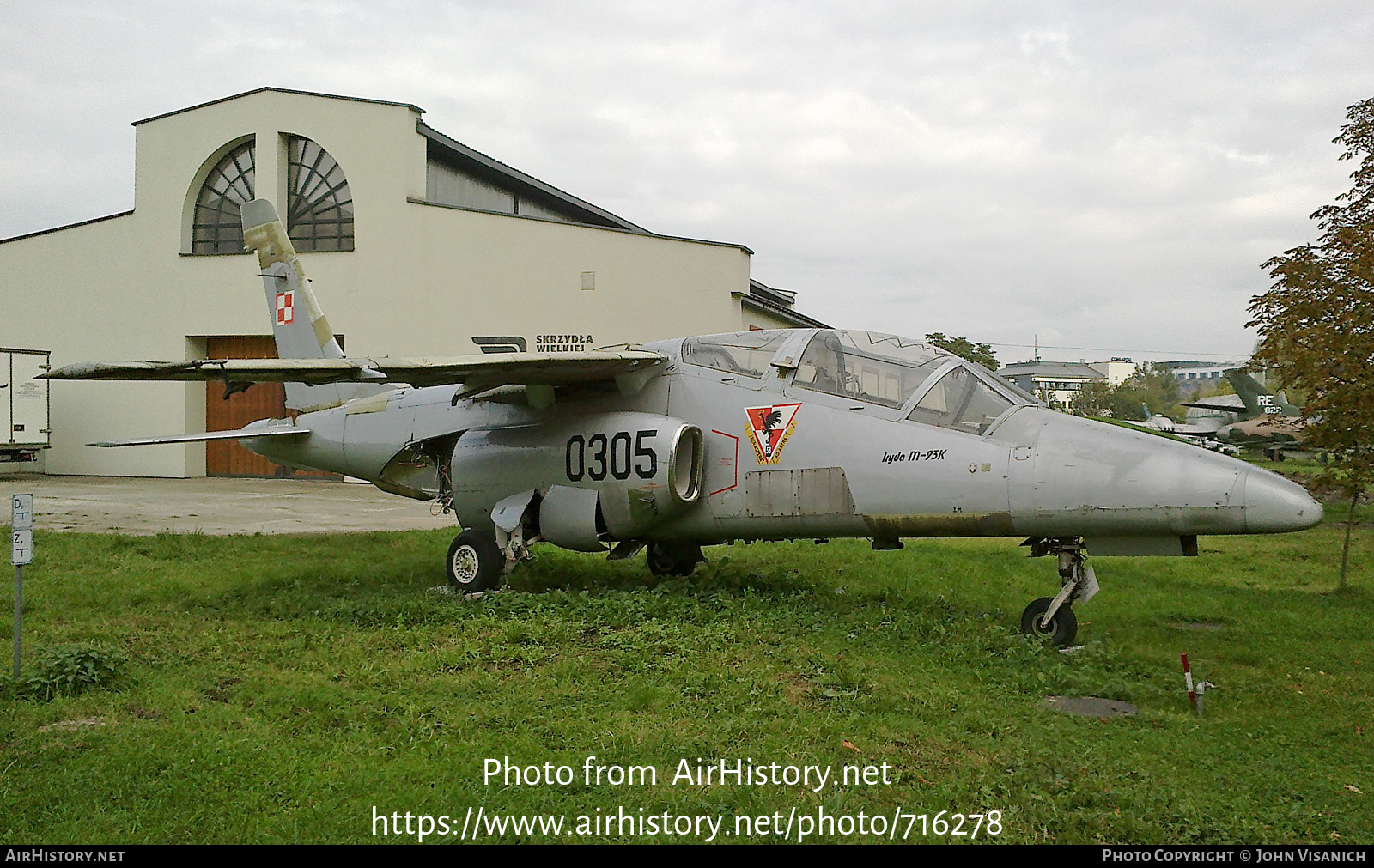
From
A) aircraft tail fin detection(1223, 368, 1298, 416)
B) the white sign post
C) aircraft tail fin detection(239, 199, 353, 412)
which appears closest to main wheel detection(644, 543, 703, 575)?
aircraft tail fin detection(239, 199, 353, 412)

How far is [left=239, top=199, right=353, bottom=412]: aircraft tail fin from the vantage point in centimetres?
1239

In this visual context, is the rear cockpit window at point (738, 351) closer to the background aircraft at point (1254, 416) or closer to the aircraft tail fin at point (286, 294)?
the aircraft tail fin at point (286, 294)

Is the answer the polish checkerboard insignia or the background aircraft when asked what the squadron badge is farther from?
the background aircraft

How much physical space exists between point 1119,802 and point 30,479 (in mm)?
27639

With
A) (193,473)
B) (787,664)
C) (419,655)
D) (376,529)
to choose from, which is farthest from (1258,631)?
(193,473)

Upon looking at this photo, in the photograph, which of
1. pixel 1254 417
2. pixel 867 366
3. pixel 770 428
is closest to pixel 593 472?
pixel 770 428

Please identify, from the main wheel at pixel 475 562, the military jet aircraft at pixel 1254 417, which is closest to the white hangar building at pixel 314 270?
the main wheel at pixel 475 562

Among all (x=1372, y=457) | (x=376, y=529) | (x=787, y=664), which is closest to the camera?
(x=787, y=664)

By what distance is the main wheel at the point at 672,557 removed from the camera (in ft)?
34.3

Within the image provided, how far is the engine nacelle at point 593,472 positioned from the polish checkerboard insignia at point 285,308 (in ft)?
13.9

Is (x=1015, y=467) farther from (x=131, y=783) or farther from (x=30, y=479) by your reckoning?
(x=30, y=479)

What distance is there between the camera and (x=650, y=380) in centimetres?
931

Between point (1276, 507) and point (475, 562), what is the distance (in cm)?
672

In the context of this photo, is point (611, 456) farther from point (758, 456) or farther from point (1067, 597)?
point (1067, 597)
